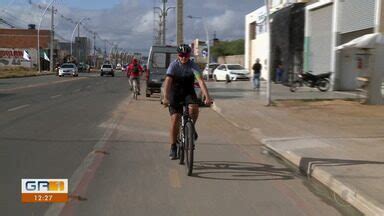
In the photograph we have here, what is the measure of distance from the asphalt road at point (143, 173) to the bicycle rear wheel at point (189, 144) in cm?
21

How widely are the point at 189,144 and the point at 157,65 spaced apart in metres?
20.3

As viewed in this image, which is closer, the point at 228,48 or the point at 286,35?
the point at 286,35

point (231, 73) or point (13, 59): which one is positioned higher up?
point (13, 59)

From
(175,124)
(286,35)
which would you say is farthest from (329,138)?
(286,35)

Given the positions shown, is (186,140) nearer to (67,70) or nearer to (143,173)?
(143,173)

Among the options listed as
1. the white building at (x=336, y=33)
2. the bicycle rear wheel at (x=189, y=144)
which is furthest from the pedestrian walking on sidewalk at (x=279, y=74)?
the bicycle rear wheel at (x=189, y=144)

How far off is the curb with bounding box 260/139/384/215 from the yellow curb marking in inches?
82.3

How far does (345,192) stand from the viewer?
7.84m

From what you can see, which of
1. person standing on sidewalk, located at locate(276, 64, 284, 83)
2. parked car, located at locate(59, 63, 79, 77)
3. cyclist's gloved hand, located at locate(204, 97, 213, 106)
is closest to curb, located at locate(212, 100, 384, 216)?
cyclist's gloved hand, located at locate(204, 97, 213, 106)

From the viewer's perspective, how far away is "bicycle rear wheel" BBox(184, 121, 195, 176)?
891cm

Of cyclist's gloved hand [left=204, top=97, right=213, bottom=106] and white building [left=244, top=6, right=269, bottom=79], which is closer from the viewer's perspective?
cyclist's gloved hand [left=204, top=97, right=213, bottom=106]

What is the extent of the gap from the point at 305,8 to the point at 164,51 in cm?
1285

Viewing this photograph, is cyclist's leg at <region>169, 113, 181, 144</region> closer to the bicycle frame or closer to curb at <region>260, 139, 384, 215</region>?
the bicycle frame

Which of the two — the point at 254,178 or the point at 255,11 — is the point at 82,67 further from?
the point at 254,178
